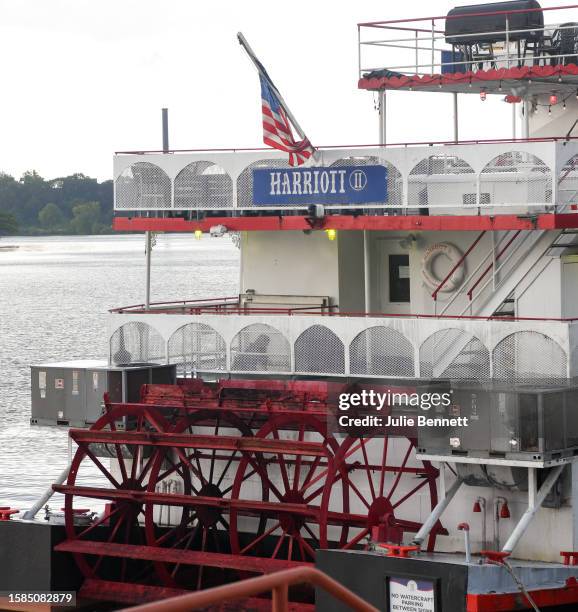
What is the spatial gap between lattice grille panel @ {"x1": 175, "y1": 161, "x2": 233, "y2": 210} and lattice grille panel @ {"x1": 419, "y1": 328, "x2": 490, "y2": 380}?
361 cm

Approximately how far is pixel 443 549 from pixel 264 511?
84.4 inches

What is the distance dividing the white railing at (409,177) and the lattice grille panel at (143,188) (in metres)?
0.01

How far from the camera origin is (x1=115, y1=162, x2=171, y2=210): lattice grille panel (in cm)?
2100

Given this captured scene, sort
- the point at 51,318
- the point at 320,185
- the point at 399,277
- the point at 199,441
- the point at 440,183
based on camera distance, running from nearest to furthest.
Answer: the point at 199,441
the point at 440,183
the point at 320,185
the point at 399,277
the point at 51,318

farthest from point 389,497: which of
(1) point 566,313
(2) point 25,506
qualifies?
(2) point 25,506

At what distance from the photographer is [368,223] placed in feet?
63.8

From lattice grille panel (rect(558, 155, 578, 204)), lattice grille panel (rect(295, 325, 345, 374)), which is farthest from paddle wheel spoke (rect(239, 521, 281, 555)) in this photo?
lattice grille panel (rect(558, 155, 578, 204))

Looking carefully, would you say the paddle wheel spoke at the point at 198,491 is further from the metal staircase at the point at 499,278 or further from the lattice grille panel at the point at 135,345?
the metal staircase at the point at 499,278

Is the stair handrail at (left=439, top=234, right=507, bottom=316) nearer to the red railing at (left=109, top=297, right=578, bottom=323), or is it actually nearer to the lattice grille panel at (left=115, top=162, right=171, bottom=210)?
the red railing at (left=109, top=297, right=578, bottom=323)

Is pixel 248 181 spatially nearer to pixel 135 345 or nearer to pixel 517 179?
pixel 135 345

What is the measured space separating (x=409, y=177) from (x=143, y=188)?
3944 mm

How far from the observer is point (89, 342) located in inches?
2383

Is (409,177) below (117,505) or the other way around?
the other way around

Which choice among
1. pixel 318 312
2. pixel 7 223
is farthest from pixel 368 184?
pixel 7 223
